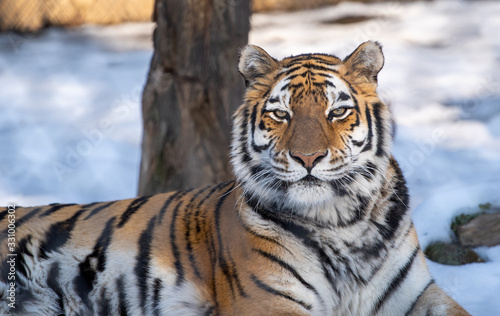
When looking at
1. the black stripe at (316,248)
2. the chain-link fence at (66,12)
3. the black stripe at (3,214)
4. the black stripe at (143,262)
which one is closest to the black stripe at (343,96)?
the black stripe at (316,248)

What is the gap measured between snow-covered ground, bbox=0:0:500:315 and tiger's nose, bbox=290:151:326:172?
3.31 ft

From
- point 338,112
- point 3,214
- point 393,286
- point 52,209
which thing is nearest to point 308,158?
point 338,112

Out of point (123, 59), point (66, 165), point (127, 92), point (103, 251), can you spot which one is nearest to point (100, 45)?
point (123, 59)

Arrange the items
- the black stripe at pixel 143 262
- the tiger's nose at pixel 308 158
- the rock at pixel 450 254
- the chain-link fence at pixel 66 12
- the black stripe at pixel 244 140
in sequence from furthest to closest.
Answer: the chain-link fence at pixel 66 12, the rock at pixel 450 254, the black stripe at pixel 143 262, the black stripe at pixel 244 140, the tiger's nose at pixel 308 158

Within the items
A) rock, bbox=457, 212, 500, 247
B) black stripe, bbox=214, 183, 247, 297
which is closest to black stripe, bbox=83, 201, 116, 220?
black stripe, bbox=214, 183, 247, 297

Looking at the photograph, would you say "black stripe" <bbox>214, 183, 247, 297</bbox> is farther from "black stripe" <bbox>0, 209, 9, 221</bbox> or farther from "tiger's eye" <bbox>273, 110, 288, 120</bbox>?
"black stripe" <bbox>0, 209, 9, 221</bbox>

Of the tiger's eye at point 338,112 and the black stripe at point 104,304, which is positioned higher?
the tiger's eye at point 338,112

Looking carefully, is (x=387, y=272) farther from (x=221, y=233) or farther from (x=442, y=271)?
(x=442, y=271)

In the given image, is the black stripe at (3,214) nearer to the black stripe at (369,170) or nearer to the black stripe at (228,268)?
the black stripe at (228,268)

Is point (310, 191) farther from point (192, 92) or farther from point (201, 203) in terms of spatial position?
point (192, 92)

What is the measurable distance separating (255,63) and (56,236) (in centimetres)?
101

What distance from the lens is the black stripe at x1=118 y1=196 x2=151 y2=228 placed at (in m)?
2.55

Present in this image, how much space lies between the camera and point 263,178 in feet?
7.26

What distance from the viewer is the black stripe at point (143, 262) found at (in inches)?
94.3
